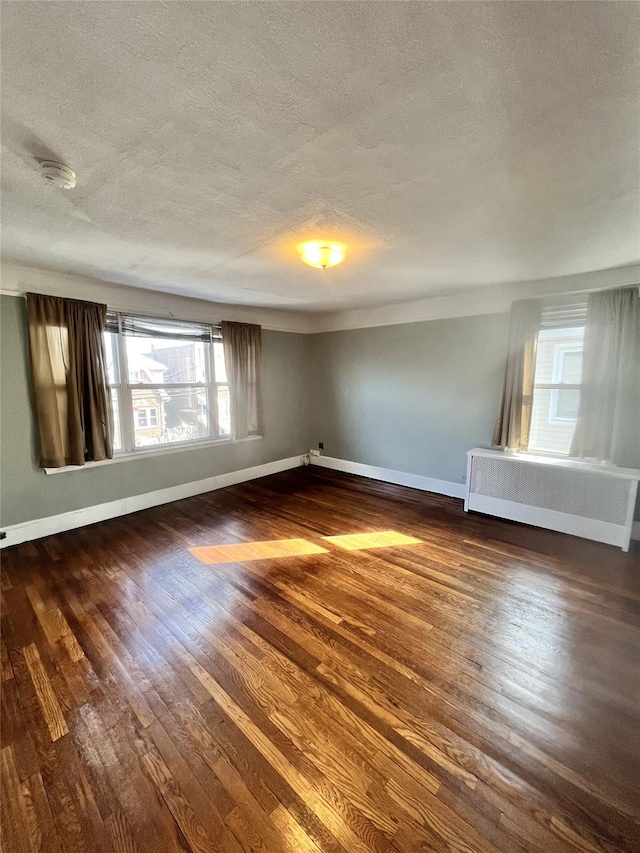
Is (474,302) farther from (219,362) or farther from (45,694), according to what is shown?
(45,694)

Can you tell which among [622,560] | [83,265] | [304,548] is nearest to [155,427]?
[83,265]

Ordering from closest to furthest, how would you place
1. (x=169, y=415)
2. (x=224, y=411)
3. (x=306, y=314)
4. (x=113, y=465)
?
(x=113, y=465) → (x=169, y=415) → (x=224, y=411) → (x=306, y=314)

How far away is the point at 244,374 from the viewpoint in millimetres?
4562

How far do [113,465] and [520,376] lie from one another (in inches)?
172

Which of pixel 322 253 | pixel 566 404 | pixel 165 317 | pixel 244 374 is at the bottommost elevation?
pixel 566 404

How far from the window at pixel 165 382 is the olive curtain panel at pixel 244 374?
12 centimetres

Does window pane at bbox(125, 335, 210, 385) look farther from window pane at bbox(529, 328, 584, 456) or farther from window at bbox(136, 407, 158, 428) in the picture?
window pane at bbox(529, 328, 584, 456)

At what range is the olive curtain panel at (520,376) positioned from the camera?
3330mm

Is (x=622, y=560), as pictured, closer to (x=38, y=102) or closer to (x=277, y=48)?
(x=277, y=48)

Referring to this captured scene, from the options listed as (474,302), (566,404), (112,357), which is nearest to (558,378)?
(566,404)

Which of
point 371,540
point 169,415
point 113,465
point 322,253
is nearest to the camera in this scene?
point 322,253

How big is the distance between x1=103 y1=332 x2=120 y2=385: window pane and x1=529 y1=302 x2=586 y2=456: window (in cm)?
436

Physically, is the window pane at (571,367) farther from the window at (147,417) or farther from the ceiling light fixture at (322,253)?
the window at (147,417)

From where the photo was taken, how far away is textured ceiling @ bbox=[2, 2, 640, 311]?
33.0 inches
